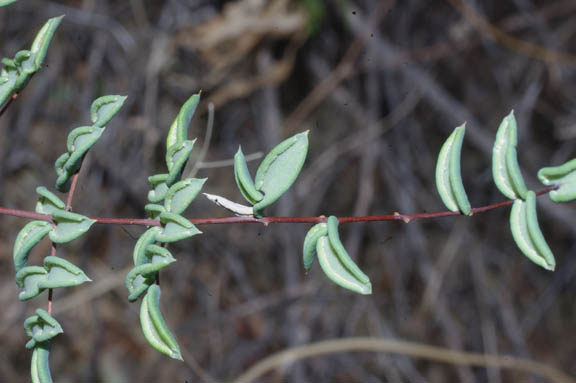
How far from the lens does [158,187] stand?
672 mm

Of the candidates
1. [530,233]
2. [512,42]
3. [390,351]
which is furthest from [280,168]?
[512,42]

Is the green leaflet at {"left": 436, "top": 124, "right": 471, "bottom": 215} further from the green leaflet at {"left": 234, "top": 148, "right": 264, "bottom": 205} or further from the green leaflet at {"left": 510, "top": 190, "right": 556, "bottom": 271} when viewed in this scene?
the green leaflet at {"left": 234, "top": 148, "right": 264, "bottom": 205}

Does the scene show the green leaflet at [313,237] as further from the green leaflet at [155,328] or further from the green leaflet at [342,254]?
the green leaflet at [155,328]

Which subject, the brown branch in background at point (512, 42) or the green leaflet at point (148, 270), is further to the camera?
the brown branch in background at point (512, 42)

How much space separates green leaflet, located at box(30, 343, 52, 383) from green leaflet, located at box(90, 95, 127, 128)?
0.25 meters

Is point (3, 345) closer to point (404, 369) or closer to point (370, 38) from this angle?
point (404, 369)

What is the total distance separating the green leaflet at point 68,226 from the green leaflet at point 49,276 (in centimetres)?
2

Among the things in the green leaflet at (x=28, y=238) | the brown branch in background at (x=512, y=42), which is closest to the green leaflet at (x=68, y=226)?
the green leaflet at (x=28, y=238)

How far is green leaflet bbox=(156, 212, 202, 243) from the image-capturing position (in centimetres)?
59

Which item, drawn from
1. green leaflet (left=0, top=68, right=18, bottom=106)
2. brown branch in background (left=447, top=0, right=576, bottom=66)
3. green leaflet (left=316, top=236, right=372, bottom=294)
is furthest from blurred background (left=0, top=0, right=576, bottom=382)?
green leaflet (left=316, top=236, right=372, bottom=294)

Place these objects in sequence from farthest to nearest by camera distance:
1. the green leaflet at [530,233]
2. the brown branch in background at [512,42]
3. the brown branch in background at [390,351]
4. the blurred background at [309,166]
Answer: the brown branch in background at [512,42] < the blurred background at [309,166] < the brown branch in background at [390,351] < the green leaflet at [530,233]

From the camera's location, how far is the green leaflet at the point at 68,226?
0.62 meters

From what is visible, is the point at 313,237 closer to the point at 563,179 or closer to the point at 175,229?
the point at 175,229

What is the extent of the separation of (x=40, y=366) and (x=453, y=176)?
18.8 inches
